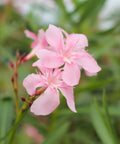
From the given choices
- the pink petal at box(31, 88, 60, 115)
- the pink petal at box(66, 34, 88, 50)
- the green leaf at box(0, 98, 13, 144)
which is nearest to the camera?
the pink petal at box(31, 88, 60, 115)

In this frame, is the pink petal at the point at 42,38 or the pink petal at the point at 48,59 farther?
the pink petal at the point at 42,38

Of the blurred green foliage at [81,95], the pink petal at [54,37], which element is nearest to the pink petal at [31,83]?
the pink petal at [54,37]

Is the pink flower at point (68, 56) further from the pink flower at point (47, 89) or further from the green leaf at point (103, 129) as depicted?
the green leaf at point (103, 129)

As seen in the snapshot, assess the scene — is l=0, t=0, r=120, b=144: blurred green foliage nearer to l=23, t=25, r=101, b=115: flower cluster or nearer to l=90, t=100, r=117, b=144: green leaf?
l=90, t=100, r=117, b=144: green leaf

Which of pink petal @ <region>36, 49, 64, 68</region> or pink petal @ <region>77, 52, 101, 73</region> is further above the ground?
pink petal @ <region>36, 49, 64, 68</region>

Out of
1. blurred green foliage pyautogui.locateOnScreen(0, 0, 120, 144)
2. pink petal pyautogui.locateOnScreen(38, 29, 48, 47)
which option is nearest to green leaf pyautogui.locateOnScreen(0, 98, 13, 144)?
blurred green foliage pyautogui.locateOnScreen(0, 0, 120, 144)

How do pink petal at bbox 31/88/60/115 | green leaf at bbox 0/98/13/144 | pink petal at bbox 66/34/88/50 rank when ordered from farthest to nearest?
green leaf at bbox 0/98/13/144 → pink petal at bbox 66/34/88/50 → pink petal at bbox 31/88/60/115
